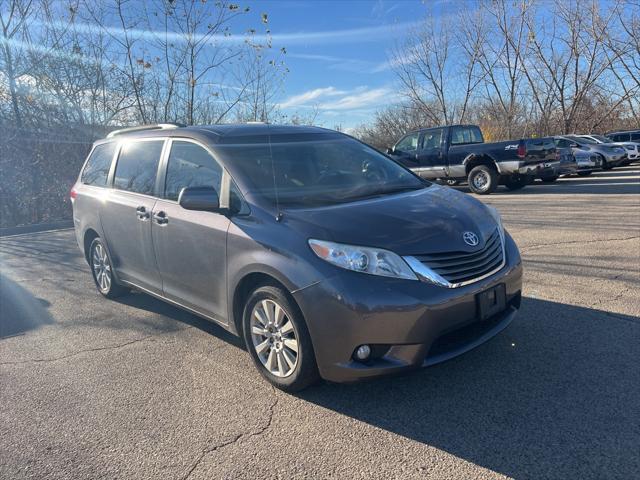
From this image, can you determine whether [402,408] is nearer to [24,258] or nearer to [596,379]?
[596,379]

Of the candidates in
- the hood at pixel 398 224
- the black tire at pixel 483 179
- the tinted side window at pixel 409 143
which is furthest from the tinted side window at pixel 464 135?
the hood at pixel 398 224

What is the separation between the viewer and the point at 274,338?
10.8 ft

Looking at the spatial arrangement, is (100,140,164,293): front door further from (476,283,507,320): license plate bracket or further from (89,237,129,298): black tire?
(476,283,507,320): license plate bracket

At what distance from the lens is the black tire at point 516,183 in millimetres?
13258

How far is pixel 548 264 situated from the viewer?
590cm

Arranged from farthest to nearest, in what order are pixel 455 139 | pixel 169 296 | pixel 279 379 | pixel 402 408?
pixel 455 139 → pixel 169 296 → pixel 279 379 → pixel 402 408

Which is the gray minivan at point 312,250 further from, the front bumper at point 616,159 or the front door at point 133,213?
the front bumper at point 616,159

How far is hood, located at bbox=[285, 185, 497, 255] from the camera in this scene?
2990 millimetres

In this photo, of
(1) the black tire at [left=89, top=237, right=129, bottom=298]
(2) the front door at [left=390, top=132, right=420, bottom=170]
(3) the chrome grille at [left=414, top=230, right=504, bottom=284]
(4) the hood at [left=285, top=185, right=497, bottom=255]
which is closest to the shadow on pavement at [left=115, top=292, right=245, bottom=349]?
(1) the black tire at [left=89, top=237, right=129, bottom=298]

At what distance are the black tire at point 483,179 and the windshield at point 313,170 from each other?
9463mm

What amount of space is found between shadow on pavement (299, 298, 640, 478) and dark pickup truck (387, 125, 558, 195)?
9.34m

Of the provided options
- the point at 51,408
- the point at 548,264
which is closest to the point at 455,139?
the point at 548,264

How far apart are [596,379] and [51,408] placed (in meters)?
3.63

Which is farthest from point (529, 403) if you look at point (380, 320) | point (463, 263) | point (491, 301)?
point (380, 320)
